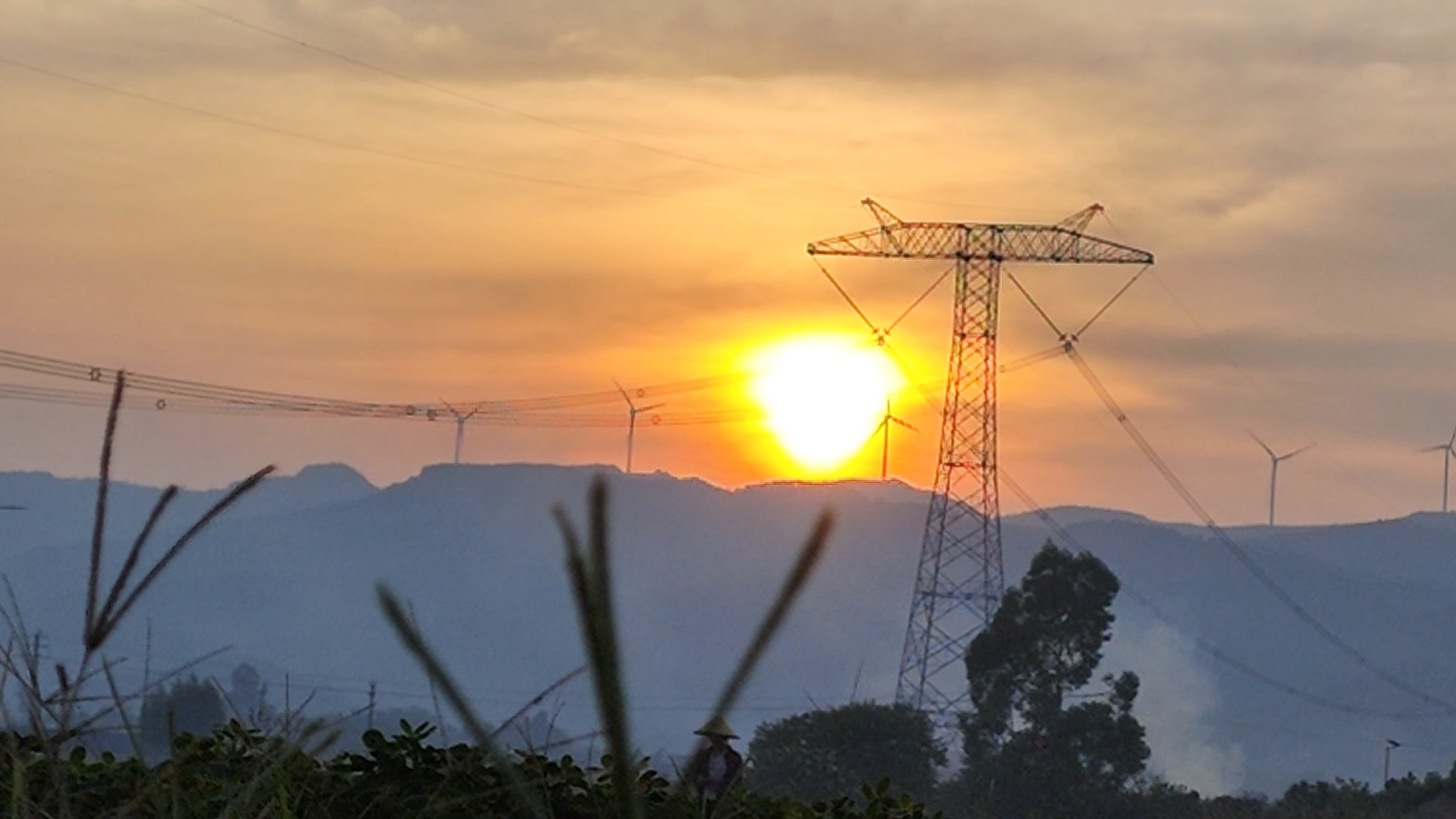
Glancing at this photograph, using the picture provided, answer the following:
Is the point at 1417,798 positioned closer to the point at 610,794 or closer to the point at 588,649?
the point at 610,794

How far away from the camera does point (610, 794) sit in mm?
8633

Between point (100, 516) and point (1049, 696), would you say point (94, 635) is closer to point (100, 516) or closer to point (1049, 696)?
point (100, 516)

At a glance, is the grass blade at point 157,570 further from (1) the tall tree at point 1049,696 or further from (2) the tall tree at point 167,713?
(1) the tall tree at point 1049,696

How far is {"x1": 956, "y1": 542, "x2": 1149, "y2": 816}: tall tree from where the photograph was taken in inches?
2635

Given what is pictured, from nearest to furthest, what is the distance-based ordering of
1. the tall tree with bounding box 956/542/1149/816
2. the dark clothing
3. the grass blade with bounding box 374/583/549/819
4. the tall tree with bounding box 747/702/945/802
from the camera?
the grass blade with bounding box 374/583/549/819, the dark clothing, the tall tree with bounding box 747/702/945/802, the tall tree with bounding box 956/542/1149/816

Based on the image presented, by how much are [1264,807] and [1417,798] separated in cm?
477

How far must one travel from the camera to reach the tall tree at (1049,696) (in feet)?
220

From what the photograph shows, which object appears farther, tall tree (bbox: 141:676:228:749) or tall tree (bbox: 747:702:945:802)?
tall tree (bbox: 747:702:945:802)

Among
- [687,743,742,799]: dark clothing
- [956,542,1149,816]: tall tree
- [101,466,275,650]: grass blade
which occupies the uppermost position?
[956,542,1149,816]: tall tree

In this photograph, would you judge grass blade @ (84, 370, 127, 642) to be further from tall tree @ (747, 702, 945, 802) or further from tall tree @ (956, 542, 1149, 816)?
tall tree @ (956, 542, 1149, 816)

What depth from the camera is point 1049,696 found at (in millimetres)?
77062

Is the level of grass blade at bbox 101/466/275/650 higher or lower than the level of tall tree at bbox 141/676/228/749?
higher

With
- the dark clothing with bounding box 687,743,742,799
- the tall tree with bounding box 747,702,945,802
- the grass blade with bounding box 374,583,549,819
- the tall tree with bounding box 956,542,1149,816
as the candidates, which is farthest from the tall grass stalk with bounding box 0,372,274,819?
the tall tree with bounding box 956,542,1149,816

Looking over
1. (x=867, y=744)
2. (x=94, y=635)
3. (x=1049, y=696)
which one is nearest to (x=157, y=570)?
(x=94, y=635)
